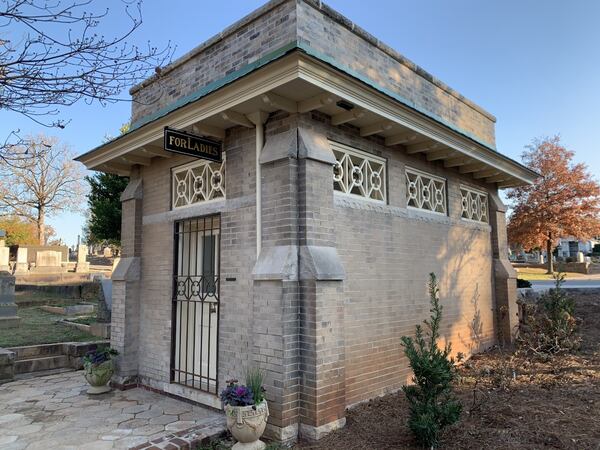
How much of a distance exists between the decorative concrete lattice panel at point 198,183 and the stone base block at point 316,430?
3.13 meters

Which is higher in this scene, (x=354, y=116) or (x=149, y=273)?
(x=354, y=116)

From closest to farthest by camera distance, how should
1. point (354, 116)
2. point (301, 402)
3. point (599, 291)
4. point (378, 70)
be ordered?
point (301, 402) < point (354, 116) < point (378, 70) < point (599, 291)

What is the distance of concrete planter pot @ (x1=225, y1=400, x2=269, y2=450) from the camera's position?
4.13 meters

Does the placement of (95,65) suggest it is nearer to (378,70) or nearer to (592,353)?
(378,70)

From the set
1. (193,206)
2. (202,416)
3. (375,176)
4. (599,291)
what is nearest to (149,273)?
(193,206)

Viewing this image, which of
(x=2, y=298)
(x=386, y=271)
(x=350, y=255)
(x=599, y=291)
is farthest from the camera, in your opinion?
(x=599, y=291)

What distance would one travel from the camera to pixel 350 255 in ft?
18.5

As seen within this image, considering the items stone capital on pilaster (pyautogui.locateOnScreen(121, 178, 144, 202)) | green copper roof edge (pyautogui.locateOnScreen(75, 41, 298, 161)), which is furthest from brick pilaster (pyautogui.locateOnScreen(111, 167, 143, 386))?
green copper roof edge (pyautogui.locateOnScreen(75, 41, 298, 161))

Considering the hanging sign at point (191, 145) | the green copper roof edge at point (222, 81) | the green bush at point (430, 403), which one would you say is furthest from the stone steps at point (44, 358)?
the green bush at point (430, 403)

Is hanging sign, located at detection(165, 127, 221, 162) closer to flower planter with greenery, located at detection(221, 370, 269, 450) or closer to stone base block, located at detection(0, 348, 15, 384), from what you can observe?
flower planter with greenery, located at detection(221, 370, 269, 450)

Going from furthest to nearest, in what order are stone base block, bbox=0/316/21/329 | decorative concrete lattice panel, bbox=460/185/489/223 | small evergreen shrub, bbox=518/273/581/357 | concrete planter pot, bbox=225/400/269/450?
stone base block, bbox=0/316/21/329 < decorative concrete lattice panel, bbox=460/185/489/223 < small evergreen shrub, bbox=518/273/581/357 < concrete planter pot, bbox=225/400/269/450

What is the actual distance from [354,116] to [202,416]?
426 cm

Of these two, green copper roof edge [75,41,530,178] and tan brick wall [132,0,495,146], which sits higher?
tan brick wall [132,0,495,146]

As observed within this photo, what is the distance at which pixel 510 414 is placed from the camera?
503 centimetres
